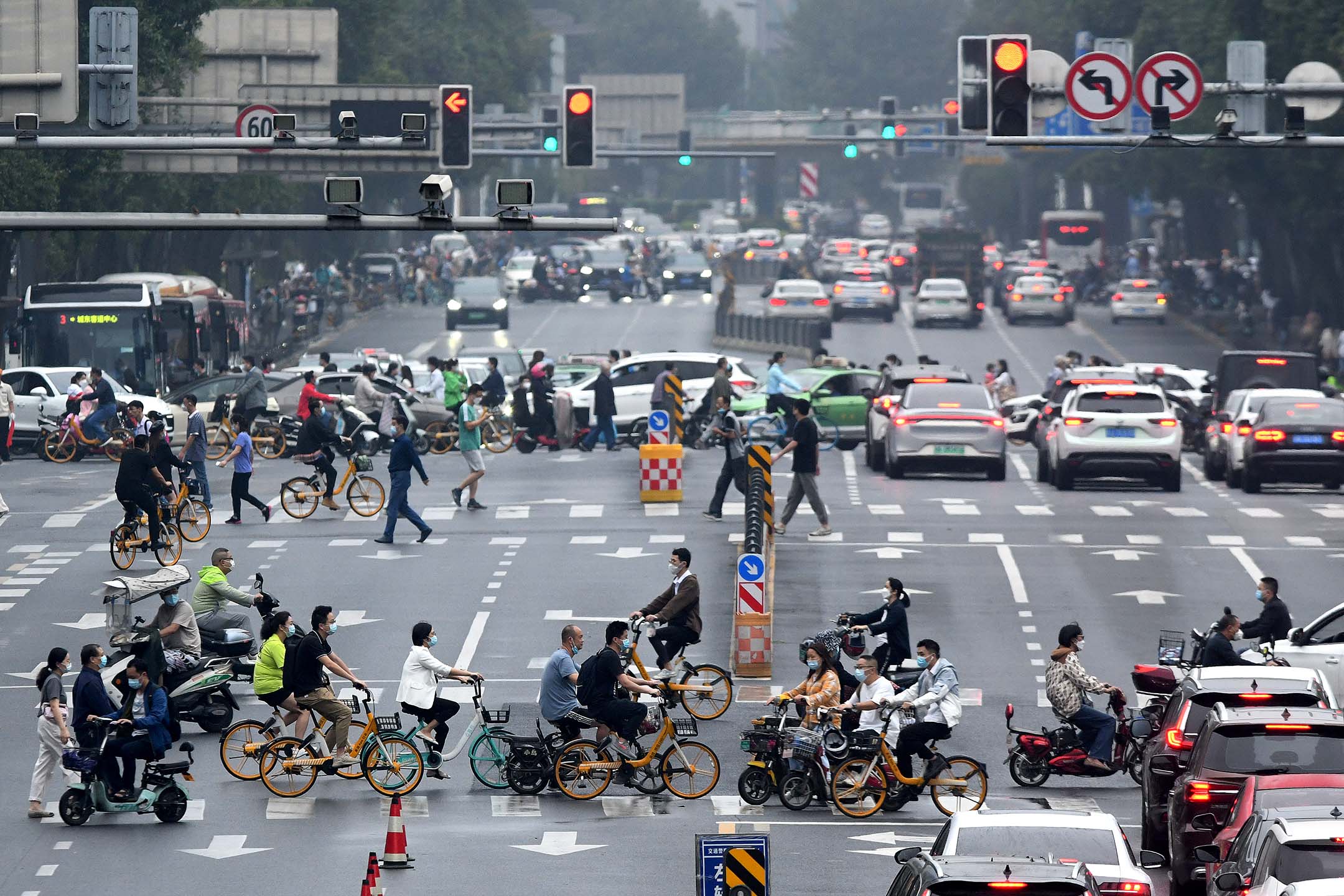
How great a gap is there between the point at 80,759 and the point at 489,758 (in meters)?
3.24

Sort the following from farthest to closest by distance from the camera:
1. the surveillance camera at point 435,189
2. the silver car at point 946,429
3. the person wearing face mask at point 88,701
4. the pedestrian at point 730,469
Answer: the silver car at point 946,429 → the pedestrian at point 730,469 → the surveillance camera at point 435,189 → the person wearing face mask at point 88,701

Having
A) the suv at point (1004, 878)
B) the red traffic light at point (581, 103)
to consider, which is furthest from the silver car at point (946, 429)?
the suv at point (1004, 878)

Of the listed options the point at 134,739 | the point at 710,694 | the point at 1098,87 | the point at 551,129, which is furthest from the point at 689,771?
the point at 551,129

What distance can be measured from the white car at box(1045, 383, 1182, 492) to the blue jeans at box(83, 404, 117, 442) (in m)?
15.4

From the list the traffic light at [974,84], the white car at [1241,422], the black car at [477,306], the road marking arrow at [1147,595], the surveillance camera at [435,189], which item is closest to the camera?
the surveillance camera at [435,189]

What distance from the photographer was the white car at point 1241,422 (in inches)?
1446

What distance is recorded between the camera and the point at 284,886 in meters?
16.1

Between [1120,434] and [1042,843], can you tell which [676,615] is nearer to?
[1042,843]

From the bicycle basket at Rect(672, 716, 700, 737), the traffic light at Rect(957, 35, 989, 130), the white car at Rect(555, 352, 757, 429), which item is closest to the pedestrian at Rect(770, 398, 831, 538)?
the traffic light at Rect(957, 35, 989, 130)

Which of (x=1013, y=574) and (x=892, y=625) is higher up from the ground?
(x=892, y=625)

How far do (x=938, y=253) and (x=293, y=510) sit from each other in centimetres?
5771

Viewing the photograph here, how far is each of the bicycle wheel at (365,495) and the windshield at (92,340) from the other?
519 inches

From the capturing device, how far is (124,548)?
29.1 m

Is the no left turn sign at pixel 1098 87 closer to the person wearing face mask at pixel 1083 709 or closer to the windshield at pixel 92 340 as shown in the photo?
the person wearing face mask at pixel 1083 709
